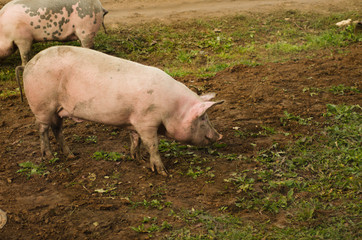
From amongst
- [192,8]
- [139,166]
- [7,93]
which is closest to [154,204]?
[139,166]

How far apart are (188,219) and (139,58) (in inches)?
A: 245

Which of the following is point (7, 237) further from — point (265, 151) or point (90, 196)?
point (265, 151)

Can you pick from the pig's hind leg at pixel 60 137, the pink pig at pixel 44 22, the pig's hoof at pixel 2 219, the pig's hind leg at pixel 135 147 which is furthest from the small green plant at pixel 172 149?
the pink pig at pixel 44 22

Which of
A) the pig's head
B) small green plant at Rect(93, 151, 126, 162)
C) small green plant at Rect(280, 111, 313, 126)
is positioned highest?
the pig's head

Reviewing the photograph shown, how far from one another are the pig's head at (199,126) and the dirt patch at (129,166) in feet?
0.99

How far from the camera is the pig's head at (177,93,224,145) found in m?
5.04

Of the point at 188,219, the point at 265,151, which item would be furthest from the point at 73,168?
the point at 265,151

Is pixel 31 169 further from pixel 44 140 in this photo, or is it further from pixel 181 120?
pixel 181 120

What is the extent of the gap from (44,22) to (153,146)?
4.70 meters

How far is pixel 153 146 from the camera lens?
16.8 feet

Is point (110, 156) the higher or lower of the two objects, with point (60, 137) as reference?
lower

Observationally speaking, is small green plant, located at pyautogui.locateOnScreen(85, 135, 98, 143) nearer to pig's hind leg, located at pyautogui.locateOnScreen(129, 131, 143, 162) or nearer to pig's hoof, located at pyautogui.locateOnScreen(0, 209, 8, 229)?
pig's hind leg, located at pyautogui.locateOnScreen(129, 131, 143, 162)

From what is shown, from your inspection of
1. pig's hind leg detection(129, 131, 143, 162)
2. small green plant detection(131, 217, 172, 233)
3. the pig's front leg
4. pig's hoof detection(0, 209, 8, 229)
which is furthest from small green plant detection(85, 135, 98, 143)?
small green plant detection(131, 217, 172, 233)

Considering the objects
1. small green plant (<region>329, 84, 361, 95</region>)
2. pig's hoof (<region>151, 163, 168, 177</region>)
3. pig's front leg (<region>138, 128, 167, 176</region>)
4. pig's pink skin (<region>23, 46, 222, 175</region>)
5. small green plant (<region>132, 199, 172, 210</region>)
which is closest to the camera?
small green plant (<region>132, 199, 172, 210</region>)
